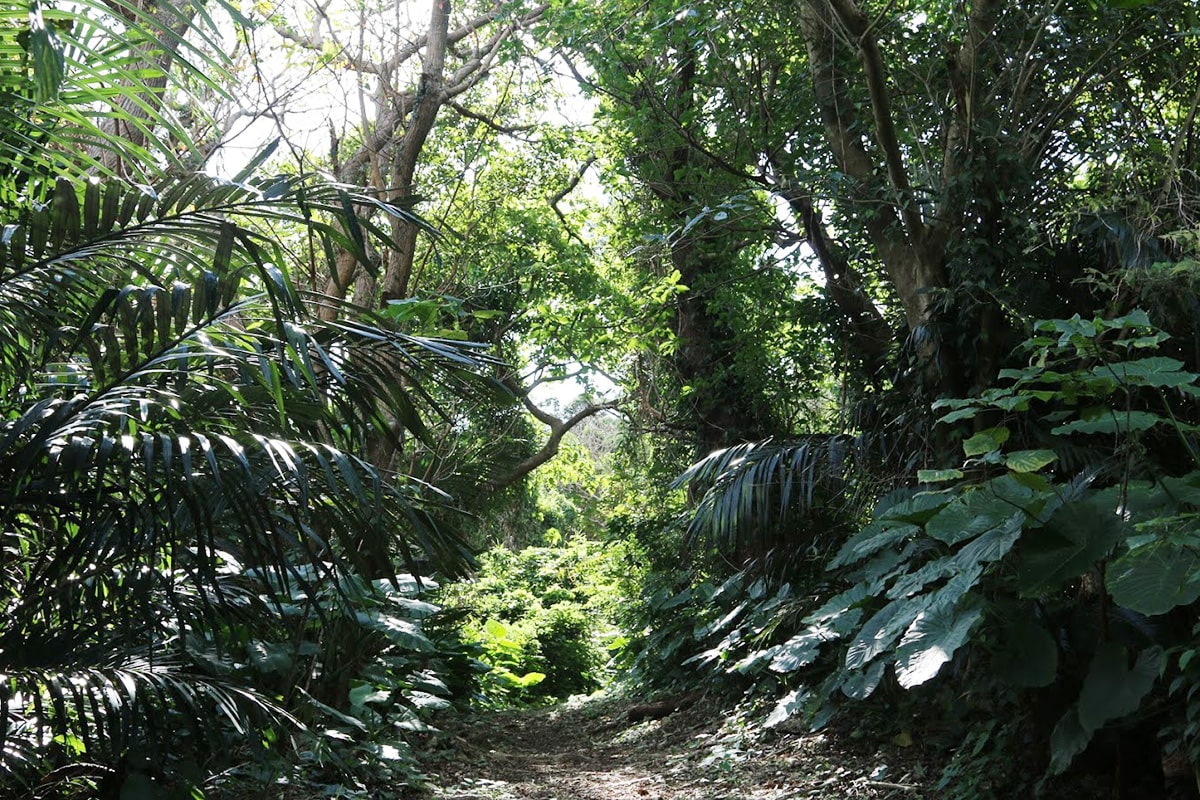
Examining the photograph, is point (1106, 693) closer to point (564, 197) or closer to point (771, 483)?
point (771, 483)

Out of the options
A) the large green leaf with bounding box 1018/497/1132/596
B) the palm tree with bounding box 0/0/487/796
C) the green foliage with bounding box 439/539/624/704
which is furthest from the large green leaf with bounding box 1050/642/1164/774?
the green foliage with bounding box 439/539/624/704

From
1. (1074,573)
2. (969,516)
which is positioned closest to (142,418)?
(969,516)

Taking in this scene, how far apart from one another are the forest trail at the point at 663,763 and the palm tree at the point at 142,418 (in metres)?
2.38

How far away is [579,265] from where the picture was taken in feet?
31.2

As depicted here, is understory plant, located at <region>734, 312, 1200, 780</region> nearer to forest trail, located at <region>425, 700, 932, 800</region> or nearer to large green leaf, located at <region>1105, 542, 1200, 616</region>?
large green leaf, located at <region>1105, 542, 1200, 616</region>

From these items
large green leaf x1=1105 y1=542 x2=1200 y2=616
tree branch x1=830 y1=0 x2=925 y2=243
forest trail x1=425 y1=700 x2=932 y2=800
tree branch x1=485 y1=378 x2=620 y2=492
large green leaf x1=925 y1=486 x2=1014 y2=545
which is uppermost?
tree branch x1=830 y1=0 x2=925 y2=243

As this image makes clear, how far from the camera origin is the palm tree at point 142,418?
8.25 feet

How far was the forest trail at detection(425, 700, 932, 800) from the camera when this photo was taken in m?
4.64

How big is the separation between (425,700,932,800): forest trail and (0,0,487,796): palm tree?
2384 mm

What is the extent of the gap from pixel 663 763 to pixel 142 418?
4.47m

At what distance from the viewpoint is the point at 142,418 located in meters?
2.40

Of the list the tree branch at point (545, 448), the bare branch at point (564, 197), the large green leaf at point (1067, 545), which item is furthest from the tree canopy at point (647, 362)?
the tree branch at point (545, 448)

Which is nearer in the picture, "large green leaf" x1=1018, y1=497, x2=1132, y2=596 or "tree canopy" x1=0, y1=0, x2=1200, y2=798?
"tree canopy" x1=0, y1=0, x2=1200, y2=798

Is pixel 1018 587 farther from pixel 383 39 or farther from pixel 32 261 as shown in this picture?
pixel 383 39
